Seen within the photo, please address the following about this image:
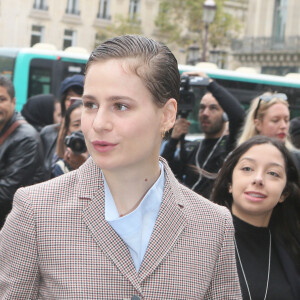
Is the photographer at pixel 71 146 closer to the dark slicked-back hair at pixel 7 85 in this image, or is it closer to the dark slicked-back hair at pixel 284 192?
the dark slicked-back hair at pixel 7 85

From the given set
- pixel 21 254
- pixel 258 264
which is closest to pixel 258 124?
pixel 258 264

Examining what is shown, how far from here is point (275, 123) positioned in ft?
17.6

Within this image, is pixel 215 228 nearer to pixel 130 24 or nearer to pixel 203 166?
pixel 203 166

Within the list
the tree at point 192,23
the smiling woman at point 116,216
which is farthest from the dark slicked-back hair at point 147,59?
the tree at point 192,23

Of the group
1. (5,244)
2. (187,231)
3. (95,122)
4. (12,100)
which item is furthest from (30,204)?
(12,100)

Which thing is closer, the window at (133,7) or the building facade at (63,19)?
the building facade at (63,19)

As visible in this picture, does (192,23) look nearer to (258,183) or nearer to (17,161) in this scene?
(17,161)

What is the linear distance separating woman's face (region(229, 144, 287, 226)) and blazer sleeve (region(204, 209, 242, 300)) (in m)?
1.36

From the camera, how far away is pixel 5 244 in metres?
1.99

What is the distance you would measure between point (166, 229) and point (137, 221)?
0.30 feet

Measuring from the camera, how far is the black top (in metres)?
3.36

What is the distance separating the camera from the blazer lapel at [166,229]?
2.01 m

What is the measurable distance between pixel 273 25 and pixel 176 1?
232 inches

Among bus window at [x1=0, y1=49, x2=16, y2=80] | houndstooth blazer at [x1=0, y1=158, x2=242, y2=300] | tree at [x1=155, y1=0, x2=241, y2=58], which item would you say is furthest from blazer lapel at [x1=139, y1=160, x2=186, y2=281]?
tree at [x1=155, y1=0, x2=241, y2=58]
